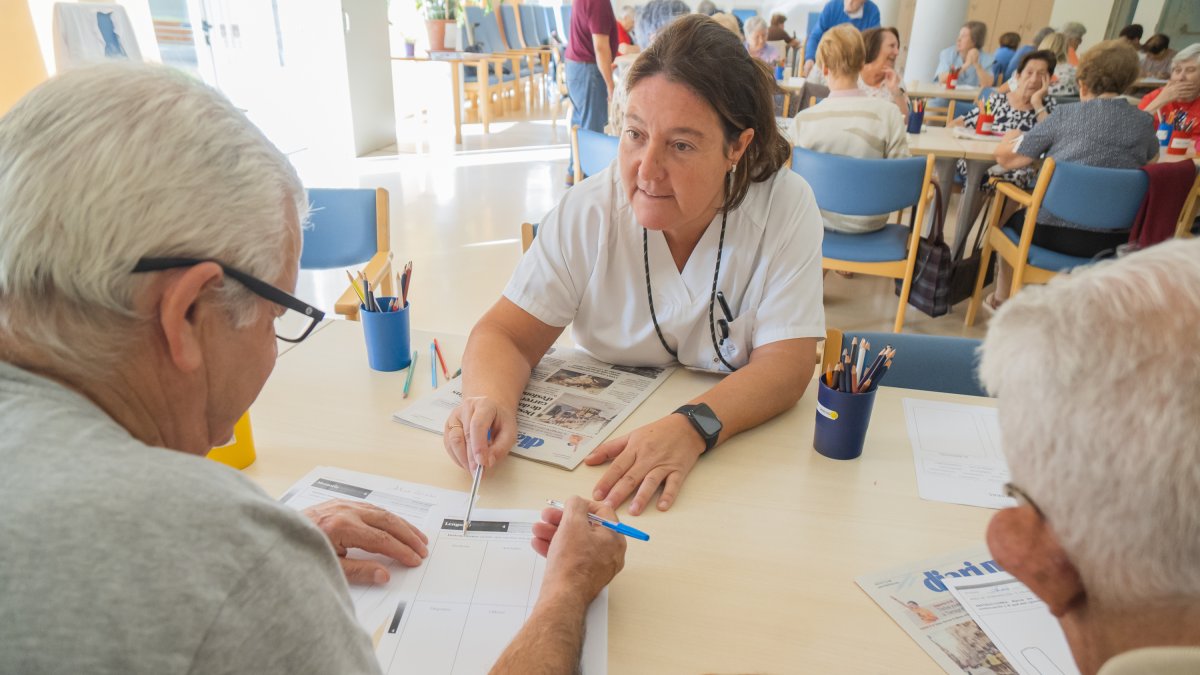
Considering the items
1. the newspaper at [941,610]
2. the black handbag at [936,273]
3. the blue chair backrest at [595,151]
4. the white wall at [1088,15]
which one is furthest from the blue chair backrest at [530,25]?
the newspaper at [941,610]

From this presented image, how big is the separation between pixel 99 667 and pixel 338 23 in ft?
21.1

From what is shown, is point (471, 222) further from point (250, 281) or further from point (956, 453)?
point (250, 281)

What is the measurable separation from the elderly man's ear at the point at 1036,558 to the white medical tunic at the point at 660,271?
87 centimetres

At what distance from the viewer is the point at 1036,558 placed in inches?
22.1

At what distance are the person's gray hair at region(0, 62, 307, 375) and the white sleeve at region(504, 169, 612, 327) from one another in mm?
922

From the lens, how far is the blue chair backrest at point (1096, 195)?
2.84m

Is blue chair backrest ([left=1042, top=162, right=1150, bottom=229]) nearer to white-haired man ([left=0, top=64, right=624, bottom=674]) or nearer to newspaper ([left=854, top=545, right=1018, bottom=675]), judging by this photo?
newspaper ([left=854, top=545, right=1018, bottom=675])

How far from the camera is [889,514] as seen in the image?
101cm

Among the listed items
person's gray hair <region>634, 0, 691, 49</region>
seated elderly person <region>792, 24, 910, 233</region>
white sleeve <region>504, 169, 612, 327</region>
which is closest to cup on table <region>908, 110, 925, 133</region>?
seated elderly person <region>792, 24, 910, 233</region>

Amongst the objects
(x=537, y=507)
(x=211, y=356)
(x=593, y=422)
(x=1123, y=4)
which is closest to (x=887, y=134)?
(x=593, y=422)

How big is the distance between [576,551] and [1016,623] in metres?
0.51

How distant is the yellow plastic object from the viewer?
1.06m

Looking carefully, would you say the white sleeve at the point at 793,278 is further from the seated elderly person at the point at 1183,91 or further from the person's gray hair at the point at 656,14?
the seated elderly person at the point at 1183,91

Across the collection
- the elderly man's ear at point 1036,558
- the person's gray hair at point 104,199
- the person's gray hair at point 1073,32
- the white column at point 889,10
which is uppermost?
the white column at point 889,10
